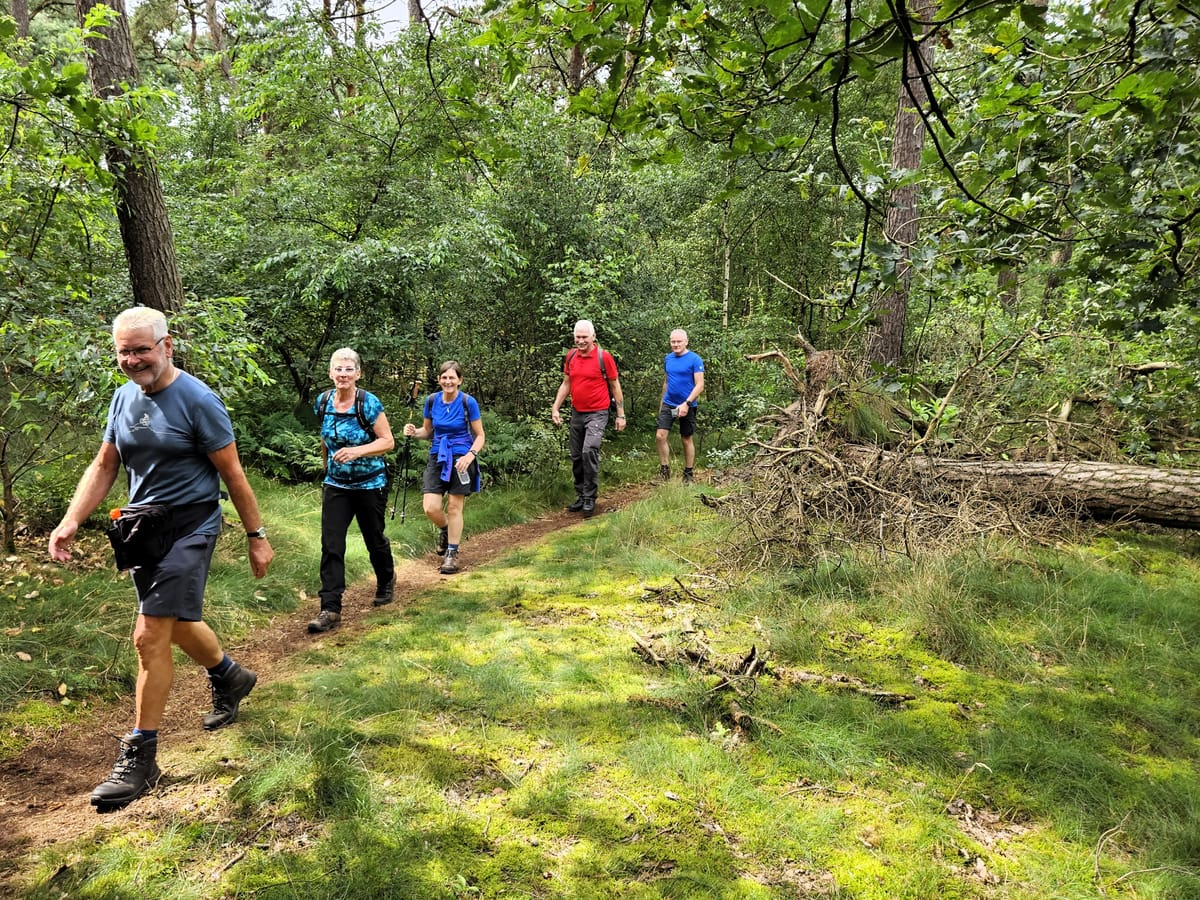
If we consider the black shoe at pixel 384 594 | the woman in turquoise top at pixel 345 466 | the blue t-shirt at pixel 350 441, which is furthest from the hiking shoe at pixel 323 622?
the blue t-shirt at pixel 350 441

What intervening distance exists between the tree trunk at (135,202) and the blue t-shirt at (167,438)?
9.57ft

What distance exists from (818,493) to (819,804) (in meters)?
3.48

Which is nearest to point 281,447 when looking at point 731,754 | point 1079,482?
point 731,754

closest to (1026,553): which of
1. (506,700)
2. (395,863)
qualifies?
(506,700)

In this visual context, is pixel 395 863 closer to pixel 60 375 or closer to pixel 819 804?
pixel 819 804

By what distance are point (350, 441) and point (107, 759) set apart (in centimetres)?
258

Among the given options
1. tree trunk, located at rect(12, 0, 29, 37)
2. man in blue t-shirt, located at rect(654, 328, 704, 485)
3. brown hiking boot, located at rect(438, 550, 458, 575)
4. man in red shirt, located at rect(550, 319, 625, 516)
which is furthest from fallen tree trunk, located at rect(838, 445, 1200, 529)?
tree trunk, located at rect(12, 0, 29, 37)

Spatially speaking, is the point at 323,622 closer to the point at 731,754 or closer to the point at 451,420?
the point at 451,420

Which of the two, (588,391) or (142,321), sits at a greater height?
(142,321)

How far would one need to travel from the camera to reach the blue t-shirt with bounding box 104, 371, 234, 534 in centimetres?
322

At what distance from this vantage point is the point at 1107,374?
7590 mm

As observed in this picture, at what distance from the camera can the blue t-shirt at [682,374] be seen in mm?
9344

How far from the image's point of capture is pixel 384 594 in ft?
19.3

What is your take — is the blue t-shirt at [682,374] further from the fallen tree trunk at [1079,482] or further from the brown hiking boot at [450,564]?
the brown hiking boot at [450,564]
